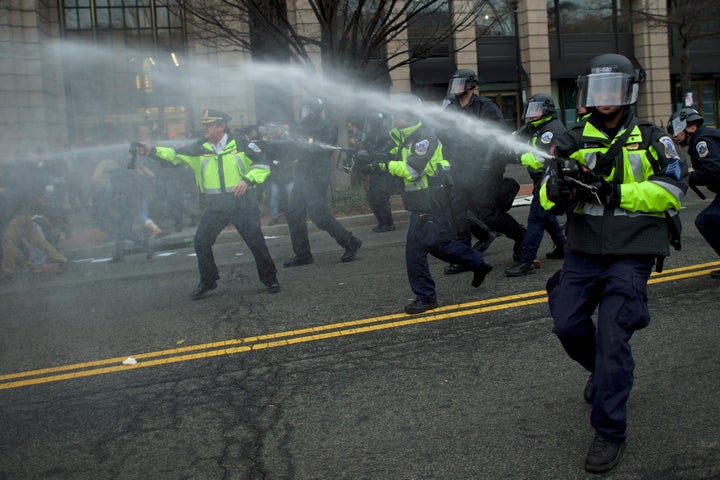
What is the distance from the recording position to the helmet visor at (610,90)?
343cm

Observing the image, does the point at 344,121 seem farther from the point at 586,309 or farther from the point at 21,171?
the point at 586,309

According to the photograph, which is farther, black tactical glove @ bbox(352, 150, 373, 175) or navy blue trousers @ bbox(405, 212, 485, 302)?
black tactical glove @ bbox(352, 150, 373, 175)

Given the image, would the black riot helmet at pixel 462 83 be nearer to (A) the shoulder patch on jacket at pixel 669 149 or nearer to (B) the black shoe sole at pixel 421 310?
(B) the black shoe sole at pixel 421 310

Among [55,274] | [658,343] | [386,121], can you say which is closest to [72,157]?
[55,274]

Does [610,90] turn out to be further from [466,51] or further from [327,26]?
[466,51]

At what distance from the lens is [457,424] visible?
151 inches

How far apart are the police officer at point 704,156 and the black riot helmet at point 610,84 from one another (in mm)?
3126

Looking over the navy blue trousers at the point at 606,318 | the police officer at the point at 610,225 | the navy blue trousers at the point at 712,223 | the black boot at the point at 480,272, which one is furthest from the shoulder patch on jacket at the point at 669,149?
the navy blue trousers at the point at 712,223

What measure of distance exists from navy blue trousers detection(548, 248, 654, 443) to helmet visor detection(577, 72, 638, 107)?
0.73m

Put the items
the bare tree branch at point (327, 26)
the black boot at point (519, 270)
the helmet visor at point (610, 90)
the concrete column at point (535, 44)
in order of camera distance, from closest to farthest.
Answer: the helmet visor at point (610, 90) → the black boot at point (519, 270) → the bare tree branch at point (327, 26) → the concrete column at point (535, 44)

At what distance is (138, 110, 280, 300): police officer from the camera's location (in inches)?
283

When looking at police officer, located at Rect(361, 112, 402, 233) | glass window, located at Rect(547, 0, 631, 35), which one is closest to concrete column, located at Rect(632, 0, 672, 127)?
glass window, located at Rect(547, 0, 631, 35)

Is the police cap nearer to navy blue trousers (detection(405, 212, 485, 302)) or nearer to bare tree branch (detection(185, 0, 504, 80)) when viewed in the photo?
navy blue trousers (detection(405, 212, 485, 302))

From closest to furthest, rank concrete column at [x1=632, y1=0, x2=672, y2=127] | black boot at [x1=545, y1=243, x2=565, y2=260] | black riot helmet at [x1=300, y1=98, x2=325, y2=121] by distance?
black boot at [x1=545, y1=243, x2=565, y2=260] → black riot helmet at [x1=300, y1=98, x2=325, y2=121] → concrete column at [x1=632, y1=0, x2=672, y2=127]
